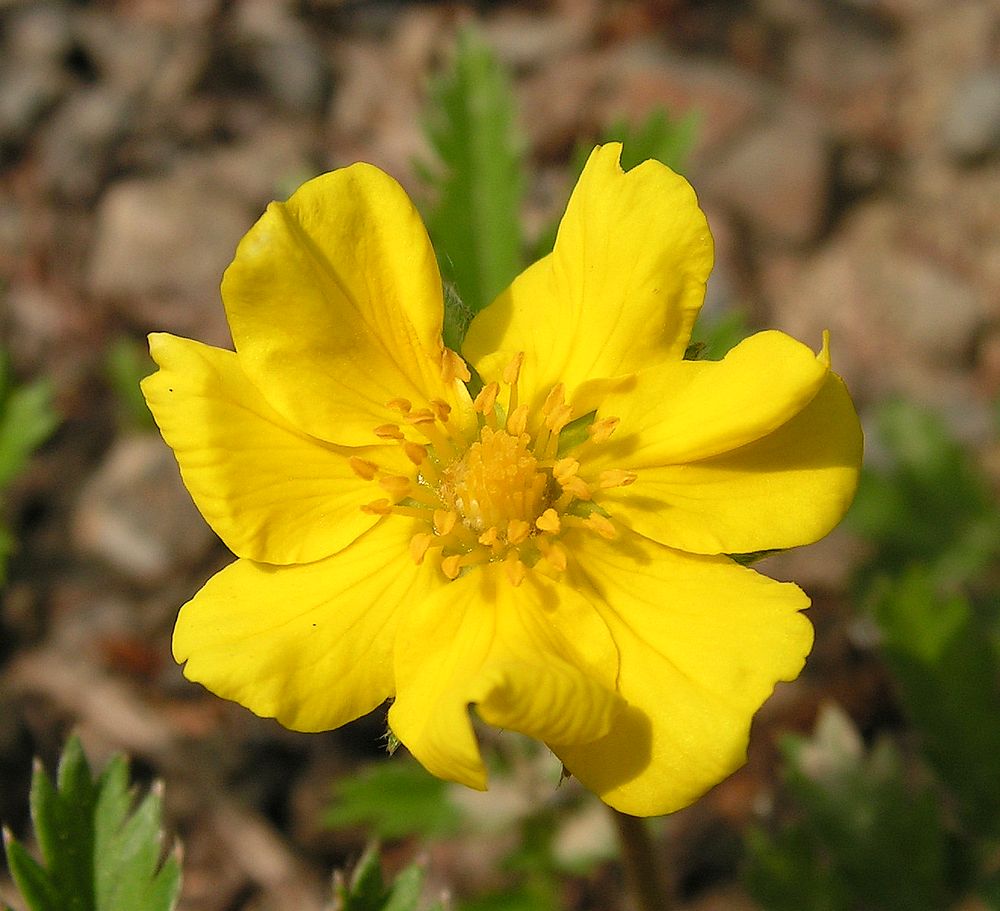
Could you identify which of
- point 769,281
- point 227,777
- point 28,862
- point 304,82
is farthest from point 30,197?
point 28,862

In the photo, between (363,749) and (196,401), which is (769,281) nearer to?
(363,749)

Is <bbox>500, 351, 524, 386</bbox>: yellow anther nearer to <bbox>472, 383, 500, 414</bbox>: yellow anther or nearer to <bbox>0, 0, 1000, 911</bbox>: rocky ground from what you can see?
<bbox>472, 383, 500, 414</bbox>: yellow anther

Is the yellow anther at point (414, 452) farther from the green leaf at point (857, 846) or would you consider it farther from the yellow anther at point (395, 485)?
the green leaf at point (857, 846)

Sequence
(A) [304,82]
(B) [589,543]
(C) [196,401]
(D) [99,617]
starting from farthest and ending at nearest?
(A) [304,82]
(D) [99,617]
(B) [589,543]
(C) [196,401]

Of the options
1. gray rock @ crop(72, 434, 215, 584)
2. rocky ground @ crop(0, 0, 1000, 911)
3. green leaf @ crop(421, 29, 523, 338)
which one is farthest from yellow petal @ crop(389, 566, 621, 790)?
gray rock @ crop(72, 434, 215, 584)

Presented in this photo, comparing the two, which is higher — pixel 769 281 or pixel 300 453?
pixel 300 453

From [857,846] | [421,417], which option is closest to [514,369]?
[421,417]
